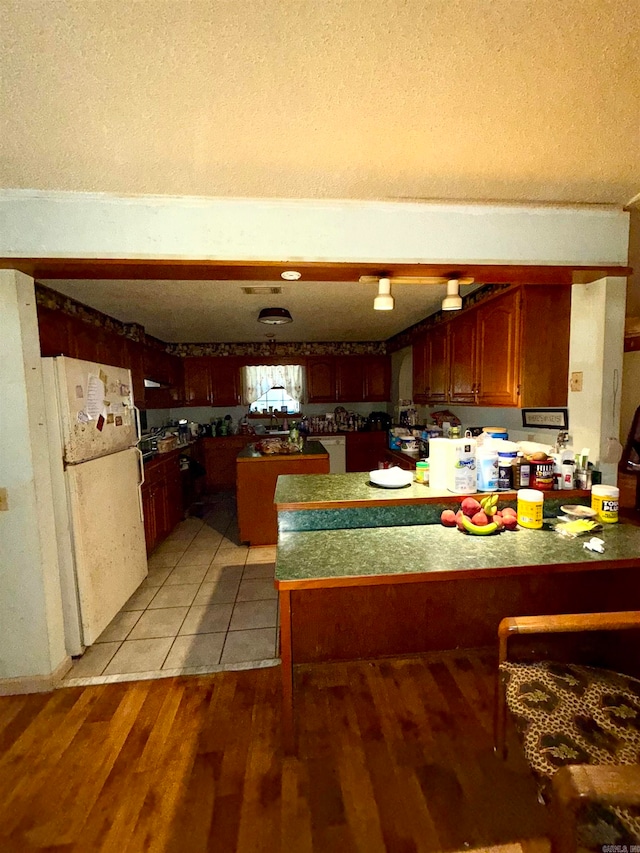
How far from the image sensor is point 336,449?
5.29 metres

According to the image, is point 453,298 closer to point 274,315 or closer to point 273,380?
point 274,315

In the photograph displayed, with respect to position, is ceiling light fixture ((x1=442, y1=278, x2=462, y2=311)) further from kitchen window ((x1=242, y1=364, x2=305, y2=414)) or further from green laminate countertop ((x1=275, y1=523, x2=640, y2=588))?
kitchen window ((x1=242, y1=364, x2=305, y2=414))

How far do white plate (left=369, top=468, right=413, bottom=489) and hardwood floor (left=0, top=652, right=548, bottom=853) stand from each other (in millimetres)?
939

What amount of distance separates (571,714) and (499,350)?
2.06 meters

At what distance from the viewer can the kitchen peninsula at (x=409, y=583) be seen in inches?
62.1

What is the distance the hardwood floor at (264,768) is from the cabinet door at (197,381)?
4.07 m

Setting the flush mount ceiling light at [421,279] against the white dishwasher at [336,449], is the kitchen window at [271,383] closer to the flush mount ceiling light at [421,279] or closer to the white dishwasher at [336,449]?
the white dishwasher at [336,449]

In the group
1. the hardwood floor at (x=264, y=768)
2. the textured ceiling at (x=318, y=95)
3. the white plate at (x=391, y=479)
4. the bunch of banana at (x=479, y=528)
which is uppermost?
the textured ceiling at (x=318, y=95)

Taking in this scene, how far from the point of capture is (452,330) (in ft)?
10.4

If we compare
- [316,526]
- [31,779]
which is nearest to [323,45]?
[316,526]

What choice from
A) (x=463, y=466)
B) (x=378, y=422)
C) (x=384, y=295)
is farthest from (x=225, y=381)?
(x=463, y=466)

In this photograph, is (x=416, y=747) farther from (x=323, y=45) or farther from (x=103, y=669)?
(x=323, y=45)

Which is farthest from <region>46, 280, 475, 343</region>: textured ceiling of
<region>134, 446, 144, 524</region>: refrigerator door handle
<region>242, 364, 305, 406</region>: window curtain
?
<region>134, 446, 144, 524</region>: refrigerator door handle

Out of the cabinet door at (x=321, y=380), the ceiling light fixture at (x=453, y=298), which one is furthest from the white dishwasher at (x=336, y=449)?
the ceiling light fixture at (x=453, y=298)
